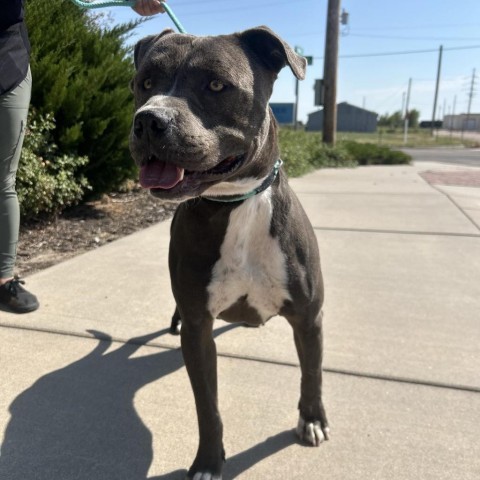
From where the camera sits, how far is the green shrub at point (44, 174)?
16.4ft

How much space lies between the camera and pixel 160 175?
1886 mm

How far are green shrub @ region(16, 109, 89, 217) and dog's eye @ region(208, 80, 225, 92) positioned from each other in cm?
352

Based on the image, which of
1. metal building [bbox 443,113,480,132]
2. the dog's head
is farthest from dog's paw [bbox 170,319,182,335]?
metal building [bbox 443,113,480,132]

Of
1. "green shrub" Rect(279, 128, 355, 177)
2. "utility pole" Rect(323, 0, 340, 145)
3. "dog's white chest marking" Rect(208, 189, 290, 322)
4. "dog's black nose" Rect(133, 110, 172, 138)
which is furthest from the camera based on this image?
"utility pole" Rect(323, 0, 340, 145)

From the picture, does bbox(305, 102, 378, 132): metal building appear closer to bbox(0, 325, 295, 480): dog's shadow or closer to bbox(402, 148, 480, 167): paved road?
bbox(402, 148, 480, 167): paved road

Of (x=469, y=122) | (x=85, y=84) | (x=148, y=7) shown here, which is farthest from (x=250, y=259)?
(x=469, y=122)

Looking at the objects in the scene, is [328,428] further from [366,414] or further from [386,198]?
[386,198]

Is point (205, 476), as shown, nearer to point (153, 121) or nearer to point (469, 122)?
point (153, 121)

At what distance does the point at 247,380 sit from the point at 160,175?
4.59ft

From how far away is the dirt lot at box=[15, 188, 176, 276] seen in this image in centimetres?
493

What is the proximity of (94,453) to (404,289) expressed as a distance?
2.78 meters

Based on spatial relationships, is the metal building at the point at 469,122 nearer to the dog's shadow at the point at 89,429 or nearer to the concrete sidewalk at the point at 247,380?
the concrete sidewalk at the point at 247,380

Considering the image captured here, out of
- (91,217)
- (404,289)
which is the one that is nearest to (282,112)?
(91,217)

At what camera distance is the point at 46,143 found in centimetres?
549
